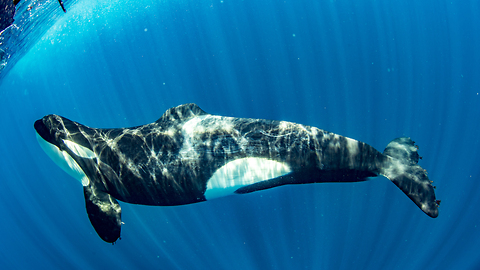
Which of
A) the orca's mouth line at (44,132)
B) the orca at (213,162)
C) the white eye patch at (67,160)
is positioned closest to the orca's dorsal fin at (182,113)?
the orca at (213,162)

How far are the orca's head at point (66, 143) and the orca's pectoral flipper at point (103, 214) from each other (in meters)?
0.39

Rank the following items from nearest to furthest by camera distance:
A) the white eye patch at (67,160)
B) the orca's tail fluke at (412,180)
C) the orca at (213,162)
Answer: the orca's tail fluke at (412,180) < the orca at (213,162) < the white eye patch at (67,160)

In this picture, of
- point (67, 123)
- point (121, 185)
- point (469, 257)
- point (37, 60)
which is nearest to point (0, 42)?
point (37, 60)

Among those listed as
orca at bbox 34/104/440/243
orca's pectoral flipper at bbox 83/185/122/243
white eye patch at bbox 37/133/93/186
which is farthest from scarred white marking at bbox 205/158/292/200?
white eye patch at bbox 37/133/93/186

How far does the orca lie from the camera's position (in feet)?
12.6

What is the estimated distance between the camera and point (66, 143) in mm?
4418

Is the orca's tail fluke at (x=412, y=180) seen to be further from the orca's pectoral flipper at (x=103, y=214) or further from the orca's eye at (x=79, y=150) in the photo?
the orca's eye at (x=79, y=150)

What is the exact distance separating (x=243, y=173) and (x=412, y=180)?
2.84 m

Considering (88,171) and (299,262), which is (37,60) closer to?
(88,171)

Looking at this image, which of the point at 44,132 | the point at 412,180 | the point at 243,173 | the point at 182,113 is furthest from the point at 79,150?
the point at 412,180

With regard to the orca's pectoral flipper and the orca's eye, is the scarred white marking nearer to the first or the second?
the orca's pectoral flipper

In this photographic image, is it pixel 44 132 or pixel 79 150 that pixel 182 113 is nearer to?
pixel 79 150

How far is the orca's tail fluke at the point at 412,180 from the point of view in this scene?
146 inches

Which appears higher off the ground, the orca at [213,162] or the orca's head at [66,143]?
the orca's head at [66,143]
